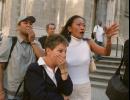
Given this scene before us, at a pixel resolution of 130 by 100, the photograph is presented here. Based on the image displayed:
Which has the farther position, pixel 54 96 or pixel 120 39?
pixel 120 39

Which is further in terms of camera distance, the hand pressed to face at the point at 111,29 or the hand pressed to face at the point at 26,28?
the hand pressed to face at the point at 26,28

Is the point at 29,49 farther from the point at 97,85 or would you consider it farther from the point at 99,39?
the point at 99,39

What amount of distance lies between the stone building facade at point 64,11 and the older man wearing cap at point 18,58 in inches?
571

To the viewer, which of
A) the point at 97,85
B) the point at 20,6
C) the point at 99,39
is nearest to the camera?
the point at 97,85

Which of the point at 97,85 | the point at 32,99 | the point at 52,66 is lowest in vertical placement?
the point at 97,85

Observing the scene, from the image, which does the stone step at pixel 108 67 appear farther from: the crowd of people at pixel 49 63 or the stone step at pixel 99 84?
the crowd of people at pixel 49 63

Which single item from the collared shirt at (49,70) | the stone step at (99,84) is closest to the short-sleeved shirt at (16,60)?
the collared shirt at (49,70)

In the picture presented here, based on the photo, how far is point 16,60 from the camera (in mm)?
4945

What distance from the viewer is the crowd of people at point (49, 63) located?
4.23 metres

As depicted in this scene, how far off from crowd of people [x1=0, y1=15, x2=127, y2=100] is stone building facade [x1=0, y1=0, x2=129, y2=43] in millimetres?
14425

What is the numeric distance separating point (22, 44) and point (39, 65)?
2.77 ft

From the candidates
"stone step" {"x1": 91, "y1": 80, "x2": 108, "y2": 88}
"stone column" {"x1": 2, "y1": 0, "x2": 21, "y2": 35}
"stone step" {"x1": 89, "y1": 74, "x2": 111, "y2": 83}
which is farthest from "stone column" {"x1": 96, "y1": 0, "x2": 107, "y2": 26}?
"stone step" {"x1": 91, "y1": 80, "x2": 108, "y2": 88}

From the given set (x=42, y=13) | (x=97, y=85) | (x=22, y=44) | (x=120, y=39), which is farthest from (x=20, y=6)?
(x=22, y=44)

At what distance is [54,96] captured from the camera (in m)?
4.20
